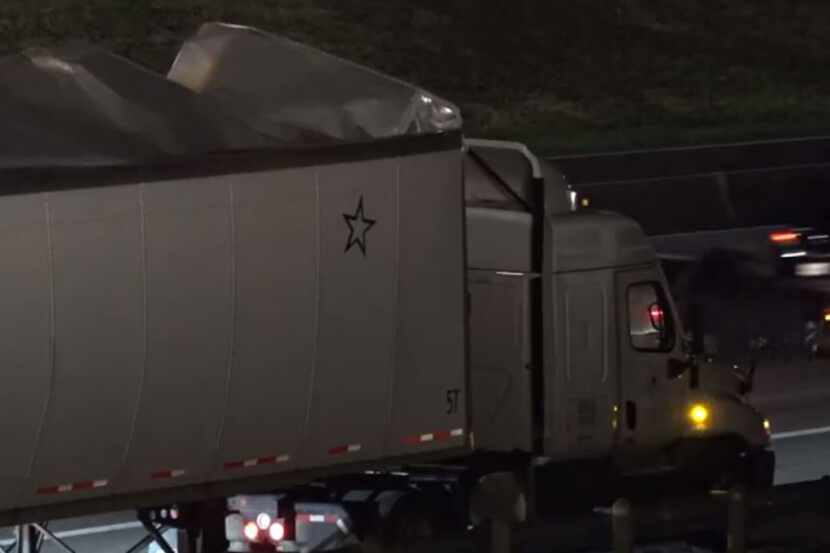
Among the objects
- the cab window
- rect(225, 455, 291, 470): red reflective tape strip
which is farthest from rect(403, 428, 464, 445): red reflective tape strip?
the cab window

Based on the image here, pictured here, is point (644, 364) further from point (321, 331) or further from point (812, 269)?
point (812, 269)

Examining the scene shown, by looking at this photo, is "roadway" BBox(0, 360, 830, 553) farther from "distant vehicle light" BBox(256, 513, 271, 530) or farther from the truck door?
the truck door

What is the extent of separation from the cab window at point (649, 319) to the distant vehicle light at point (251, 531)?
2.87 metres

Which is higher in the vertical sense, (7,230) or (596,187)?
(596,187)

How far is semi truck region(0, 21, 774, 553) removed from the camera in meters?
10.5

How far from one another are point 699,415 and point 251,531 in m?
3.42

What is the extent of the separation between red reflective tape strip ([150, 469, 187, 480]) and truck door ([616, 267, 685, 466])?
389 cm

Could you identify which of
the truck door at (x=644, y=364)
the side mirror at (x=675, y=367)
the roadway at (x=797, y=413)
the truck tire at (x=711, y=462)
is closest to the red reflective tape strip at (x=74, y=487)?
the truck door at (x=644, y=364)

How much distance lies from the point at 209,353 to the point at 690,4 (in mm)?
41421

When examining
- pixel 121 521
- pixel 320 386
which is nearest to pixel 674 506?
pixel 320 386

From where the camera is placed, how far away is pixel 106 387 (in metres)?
10.6

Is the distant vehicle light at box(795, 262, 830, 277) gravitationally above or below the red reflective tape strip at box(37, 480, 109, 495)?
above

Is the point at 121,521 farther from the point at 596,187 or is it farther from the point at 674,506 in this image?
the point at 596,187

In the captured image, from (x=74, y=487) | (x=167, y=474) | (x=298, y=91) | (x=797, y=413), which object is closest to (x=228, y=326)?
(x=167, y=474)
